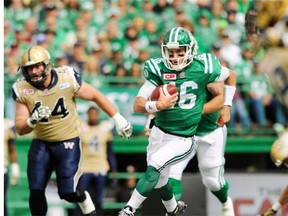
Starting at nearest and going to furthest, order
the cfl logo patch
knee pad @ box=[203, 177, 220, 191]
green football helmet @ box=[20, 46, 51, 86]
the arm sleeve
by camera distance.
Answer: green football helmet @ box=[20, 46, 51, 86]
the cfl logo patch
knee pad @ box=[203, 177, 220, 191]
the arm sleeve

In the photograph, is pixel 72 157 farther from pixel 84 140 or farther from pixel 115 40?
pixel 115 40

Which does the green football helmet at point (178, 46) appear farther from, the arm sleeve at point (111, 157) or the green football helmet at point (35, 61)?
the arm sleeve at point (111, 157)

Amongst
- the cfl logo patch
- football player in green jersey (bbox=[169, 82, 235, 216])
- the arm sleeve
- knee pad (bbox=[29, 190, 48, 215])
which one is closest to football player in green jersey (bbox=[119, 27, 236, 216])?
football player in green jersey (bbox=[169, 82, 235, 216])

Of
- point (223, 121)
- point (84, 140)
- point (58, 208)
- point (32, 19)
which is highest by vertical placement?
point (32, 19)

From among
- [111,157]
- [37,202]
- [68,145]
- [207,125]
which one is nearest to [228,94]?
[207,125]

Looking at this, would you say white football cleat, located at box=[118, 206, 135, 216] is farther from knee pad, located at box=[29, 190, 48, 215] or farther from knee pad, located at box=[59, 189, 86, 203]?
knee pad, located at box=[29, 190, 48, 215]

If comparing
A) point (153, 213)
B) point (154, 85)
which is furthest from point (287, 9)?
point (153, 213)

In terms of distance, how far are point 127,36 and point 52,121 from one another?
559 centimetres

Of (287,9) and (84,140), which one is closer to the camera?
(287,9)

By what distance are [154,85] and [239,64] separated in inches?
250

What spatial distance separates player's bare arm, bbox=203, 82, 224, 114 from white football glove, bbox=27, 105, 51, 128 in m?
1.50

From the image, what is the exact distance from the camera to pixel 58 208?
514 inches

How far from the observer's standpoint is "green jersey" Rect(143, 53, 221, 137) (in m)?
8.05

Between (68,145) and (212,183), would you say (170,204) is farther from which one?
(68,145)
